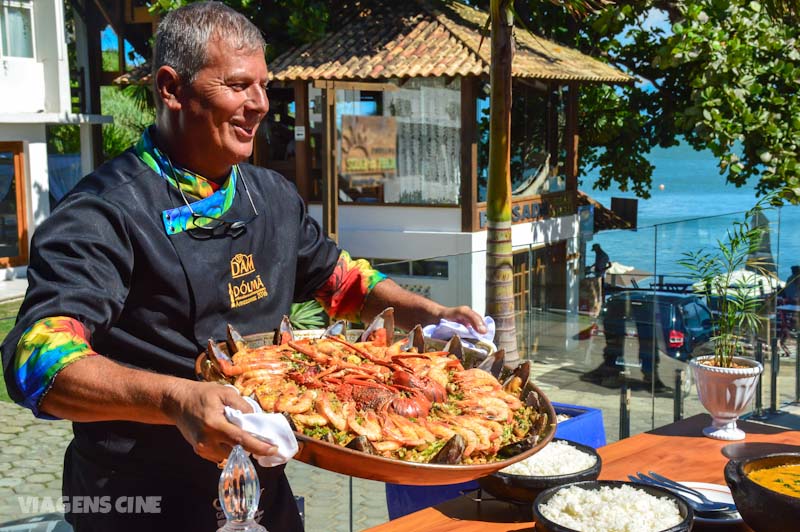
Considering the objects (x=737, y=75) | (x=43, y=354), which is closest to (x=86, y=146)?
(x=737, y=75)

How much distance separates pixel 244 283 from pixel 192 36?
0.64 metres

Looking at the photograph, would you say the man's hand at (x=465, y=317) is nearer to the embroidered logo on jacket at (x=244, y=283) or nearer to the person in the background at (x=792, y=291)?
the embroidered logo on jacket at (x=244, y=283)

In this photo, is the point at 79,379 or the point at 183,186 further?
the point at 183,186

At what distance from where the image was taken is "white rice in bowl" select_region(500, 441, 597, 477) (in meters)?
2.65

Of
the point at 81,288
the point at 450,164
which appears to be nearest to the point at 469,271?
the point at 81,288

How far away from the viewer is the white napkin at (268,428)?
1690 millimetres

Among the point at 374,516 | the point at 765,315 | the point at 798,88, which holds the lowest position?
the point at 374,516

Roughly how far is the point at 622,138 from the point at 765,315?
467 inches

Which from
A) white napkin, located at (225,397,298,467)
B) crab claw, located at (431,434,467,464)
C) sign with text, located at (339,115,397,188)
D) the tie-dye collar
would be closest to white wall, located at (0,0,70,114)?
sign with text, located at (339,115,397,188)

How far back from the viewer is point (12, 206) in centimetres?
1794

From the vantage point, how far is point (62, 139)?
84.6 ft

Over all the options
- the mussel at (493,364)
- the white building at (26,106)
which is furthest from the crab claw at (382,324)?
the white building at (26,106)

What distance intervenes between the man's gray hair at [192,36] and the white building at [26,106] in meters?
16.3

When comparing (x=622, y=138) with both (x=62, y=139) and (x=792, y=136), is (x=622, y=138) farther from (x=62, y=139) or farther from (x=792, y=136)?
(x=62, y=139)
